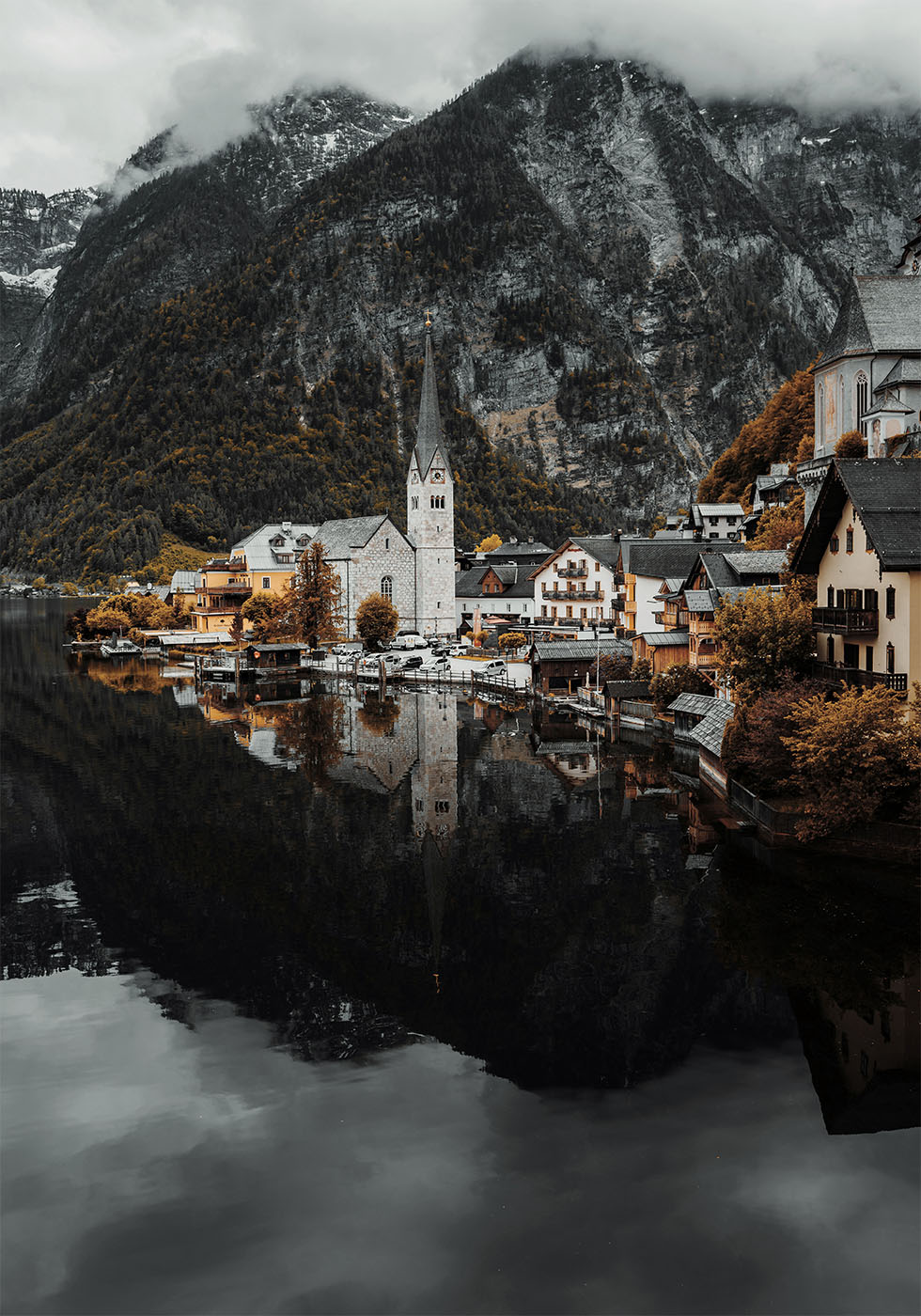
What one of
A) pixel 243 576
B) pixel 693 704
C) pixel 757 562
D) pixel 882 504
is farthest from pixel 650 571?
pixel 243 576

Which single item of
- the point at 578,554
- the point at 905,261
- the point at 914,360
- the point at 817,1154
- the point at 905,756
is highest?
the point at 905,261

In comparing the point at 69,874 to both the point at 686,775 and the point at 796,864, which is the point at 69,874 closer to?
the point at 796,864

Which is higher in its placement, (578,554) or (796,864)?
(578,554)

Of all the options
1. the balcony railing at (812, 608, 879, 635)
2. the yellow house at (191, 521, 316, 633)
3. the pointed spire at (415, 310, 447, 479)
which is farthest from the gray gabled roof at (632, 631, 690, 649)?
the yellow house at (191, 521, 316, 633)

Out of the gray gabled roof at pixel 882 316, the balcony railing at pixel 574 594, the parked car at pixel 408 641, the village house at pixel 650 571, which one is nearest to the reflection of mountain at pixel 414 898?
the village house at pixel 650 571

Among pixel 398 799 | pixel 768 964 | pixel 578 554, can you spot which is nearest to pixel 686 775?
pixel 398 799

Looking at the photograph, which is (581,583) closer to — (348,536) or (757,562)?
(348,536)

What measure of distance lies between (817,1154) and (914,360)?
5090 centimetres

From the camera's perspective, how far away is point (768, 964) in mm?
24547

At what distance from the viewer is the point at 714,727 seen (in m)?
45.7

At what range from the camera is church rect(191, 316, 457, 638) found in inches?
4532

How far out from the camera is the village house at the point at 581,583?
96.8m

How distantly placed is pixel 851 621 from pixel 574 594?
6300 centimetres

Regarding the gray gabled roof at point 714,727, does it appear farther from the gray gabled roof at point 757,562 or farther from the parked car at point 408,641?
the parked car at point 408,641
